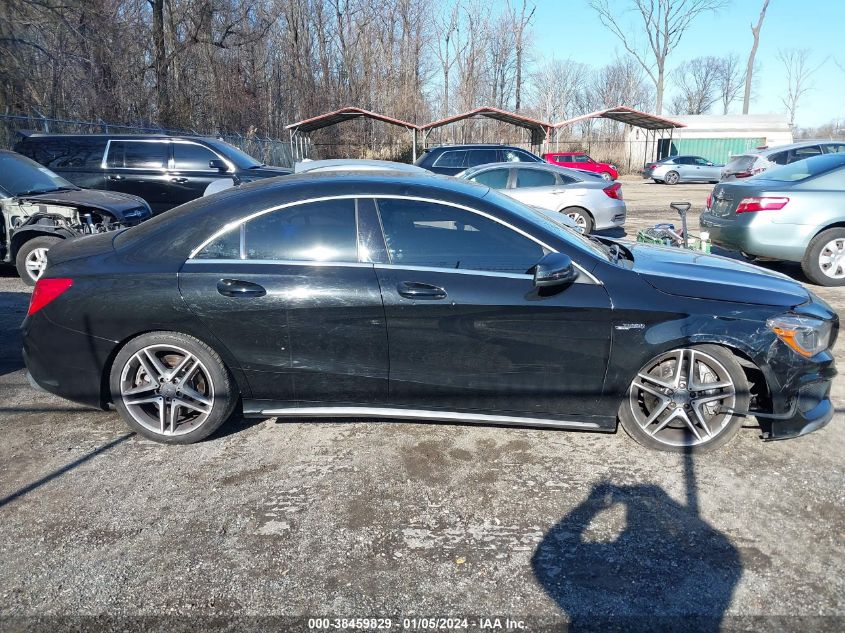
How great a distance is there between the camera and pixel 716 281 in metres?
3.61

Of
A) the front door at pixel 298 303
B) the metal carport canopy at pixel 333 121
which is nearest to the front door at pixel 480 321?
the front door at pixel 298 303

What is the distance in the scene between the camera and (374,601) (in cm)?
246

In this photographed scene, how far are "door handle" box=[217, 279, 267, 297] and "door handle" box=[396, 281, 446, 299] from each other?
802 mm

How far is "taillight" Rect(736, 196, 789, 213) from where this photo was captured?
7363 millimetres

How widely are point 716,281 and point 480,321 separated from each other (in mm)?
1428

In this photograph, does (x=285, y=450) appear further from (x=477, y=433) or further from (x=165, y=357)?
(x=477, y=433)

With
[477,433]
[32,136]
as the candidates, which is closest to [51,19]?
[32,136]

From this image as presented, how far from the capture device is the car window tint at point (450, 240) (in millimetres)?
3561

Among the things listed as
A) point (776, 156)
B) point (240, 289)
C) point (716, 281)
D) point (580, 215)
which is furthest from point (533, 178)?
point (776, 156)

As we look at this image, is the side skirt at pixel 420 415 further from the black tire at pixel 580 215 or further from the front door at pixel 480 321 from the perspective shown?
the black tire at pixel 580 215

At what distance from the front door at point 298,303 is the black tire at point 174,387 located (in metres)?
0.16

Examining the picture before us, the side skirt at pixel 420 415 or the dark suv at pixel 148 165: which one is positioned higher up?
the dark suv at pixel 148 165

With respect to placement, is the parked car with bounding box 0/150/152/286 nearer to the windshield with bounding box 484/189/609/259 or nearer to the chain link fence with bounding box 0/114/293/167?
the chain link fence with bounding box 0/114/293/167

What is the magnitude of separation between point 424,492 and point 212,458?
50.6 inches
